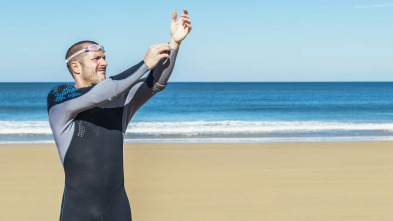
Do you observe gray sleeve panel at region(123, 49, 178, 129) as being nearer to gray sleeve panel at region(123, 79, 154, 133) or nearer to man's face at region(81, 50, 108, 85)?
gray sleeve panel at region(123, 79, 154, 133)

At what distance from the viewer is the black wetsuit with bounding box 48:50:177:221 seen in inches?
95.1

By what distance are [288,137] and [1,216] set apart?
11.4 m

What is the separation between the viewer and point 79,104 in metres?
2.30

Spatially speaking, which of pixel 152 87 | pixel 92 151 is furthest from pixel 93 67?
pixel 92 151

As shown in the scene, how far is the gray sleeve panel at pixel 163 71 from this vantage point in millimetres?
2443

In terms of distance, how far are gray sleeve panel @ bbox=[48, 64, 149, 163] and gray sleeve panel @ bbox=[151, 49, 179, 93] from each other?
6.1 inches

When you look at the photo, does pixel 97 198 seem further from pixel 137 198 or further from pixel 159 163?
pixel 159 163

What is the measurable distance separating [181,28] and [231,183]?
6.72 metres

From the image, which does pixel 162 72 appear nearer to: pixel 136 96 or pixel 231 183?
pixel 136 96

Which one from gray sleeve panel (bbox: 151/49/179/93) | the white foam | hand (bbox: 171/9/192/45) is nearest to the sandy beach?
gray sleeve panel (bbox: 151/49/179/93)

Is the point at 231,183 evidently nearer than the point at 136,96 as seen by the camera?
No

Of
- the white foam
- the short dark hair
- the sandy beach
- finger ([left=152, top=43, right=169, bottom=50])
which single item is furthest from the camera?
the white foam

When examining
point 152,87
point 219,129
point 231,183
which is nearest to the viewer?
point 152,87

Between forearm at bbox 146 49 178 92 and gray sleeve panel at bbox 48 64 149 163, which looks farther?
forearm at bbox 146 49 178 92
